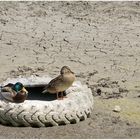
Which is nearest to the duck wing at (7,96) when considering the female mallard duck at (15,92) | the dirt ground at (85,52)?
the female mallard duck at (15,92)

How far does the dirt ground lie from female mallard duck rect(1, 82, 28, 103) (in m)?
0.31

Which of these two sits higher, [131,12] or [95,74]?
[131,12]

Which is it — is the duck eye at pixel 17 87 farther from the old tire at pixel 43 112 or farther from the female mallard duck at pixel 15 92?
the old tire at pixel 43 112

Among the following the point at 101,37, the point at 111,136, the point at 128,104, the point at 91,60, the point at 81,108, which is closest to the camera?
the point at 111,136

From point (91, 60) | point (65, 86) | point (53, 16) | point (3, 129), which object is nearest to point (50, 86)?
point (65, 86)

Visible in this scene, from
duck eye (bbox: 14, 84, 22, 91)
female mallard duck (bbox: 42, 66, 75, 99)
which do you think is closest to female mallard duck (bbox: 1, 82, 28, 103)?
duck eye (bbox: 14, 84, 22, 91)

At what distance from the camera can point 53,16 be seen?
38.2 ft

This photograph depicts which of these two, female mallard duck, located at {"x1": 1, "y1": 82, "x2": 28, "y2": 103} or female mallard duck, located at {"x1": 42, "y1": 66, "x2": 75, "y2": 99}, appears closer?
female mallard duck, located at {"x1": 1, "y1": 82, "x2": 28, "y2": 103}

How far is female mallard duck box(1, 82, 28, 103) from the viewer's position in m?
6.84

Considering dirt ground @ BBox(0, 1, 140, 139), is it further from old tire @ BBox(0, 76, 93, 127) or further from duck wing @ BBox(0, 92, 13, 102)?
duck wing @ BBox(0, 92, 13, 102)

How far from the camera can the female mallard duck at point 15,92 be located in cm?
684

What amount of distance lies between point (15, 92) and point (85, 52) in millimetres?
3251

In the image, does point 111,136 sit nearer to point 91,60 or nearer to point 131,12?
point 91,60

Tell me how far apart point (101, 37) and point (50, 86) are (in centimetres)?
368
